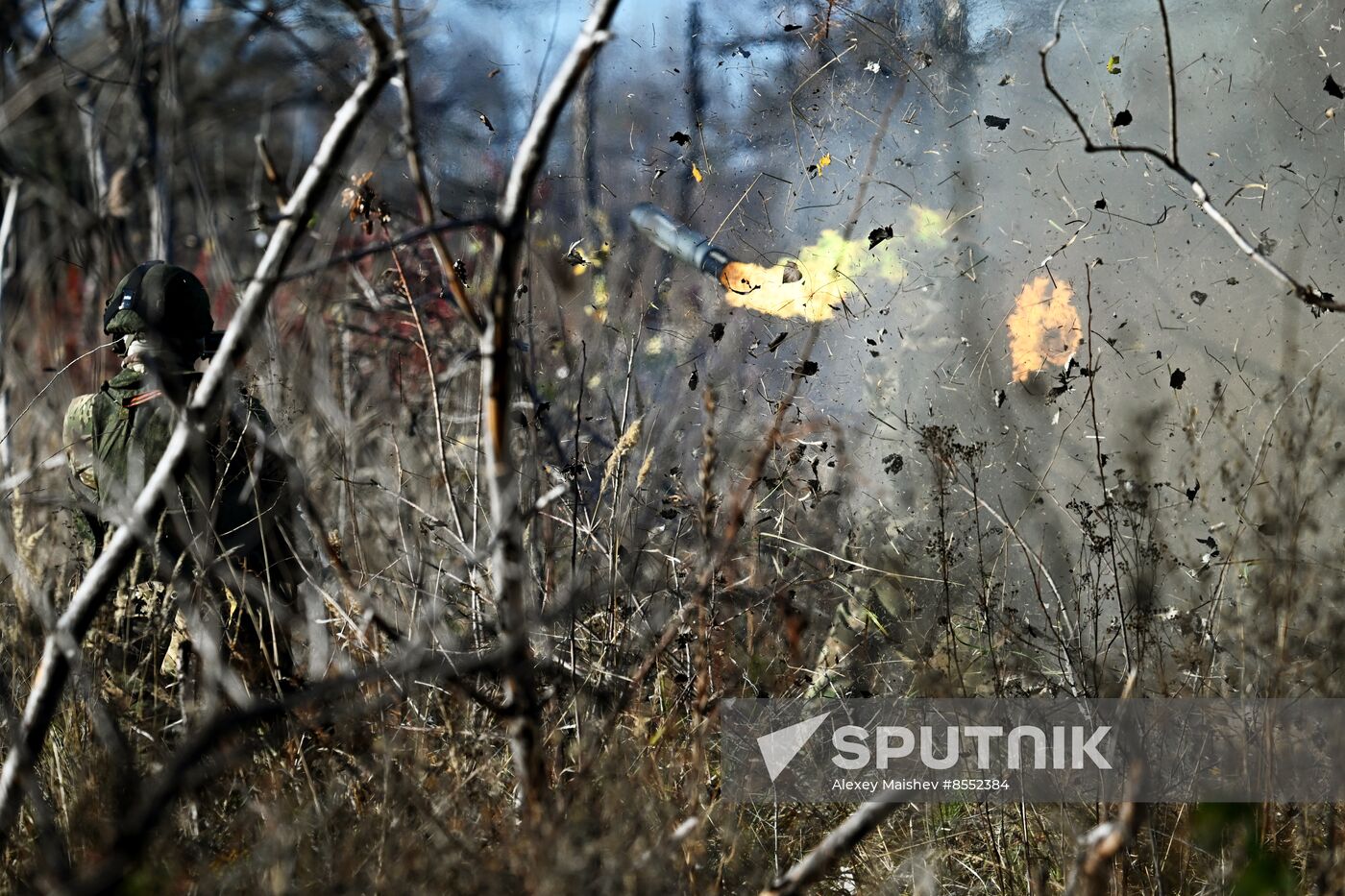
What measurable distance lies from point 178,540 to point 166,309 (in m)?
0.61

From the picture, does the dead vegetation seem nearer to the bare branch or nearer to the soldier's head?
the bare branch

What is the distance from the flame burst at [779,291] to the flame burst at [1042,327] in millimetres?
594

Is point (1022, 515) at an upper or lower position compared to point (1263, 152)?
lower

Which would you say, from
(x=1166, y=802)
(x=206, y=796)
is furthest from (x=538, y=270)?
(x=1166, y=802)

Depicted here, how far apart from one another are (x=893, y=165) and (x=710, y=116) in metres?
0.64

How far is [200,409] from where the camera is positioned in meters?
1.52

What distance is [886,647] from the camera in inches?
135

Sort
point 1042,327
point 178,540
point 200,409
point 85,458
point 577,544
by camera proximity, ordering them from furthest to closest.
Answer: point 1042,327
point 85,458
point 577,544
point 178,540
point 200,409

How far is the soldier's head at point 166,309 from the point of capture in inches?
109

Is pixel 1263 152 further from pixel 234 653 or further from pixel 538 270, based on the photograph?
pixel 234 653

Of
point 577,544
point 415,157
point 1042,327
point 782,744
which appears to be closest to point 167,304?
point 577,544

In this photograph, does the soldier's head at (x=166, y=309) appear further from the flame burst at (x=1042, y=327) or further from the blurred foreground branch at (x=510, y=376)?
the flame burst at (x=1042, y=327)

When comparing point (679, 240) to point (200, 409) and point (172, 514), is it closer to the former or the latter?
point (172, 514)

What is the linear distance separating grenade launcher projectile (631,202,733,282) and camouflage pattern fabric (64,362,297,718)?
4.90 ft
